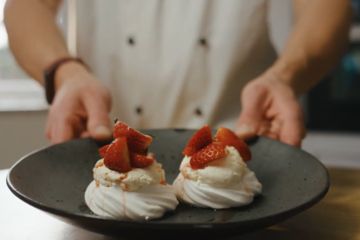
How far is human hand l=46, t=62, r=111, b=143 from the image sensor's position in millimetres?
1145

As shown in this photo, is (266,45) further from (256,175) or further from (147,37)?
(256,175)

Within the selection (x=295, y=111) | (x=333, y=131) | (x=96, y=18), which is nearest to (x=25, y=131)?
(x=96, y=18)

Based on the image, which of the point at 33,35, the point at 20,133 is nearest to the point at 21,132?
the point at 20,133

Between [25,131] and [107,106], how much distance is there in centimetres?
113

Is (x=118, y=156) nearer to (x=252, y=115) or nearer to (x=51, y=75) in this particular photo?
(x=252, y=115)

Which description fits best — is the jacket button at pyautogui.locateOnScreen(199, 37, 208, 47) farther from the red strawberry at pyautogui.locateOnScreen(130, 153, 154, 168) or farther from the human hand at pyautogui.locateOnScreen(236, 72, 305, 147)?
the red strawberry at pyautogui.locateOnScreen(130, 153, 154, 168)

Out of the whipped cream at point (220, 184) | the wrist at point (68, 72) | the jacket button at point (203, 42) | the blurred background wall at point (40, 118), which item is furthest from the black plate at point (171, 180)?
the blurred background wall at point (40, 118)

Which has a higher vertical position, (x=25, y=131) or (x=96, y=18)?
(x=96, y=18)

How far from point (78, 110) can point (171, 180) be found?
0.29 metres

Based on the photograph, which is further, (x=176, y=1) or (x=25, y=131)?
(x=25, y=131)

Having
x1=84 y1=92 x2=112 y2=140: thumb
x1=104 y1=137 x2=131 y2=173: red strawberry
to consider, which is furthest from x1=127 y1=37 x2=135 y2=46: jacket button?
x1=104 y1=137 x2=131 y2=173: red strawberry

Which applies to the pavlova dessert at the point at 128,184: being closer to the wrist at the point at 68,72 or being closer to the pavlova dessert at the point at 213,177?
the pavlova dessert at the point at 213,177

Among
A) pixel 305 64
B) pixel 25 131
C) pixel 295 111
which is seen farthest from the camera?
pixel 25 131

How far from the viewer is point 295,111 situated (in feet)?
3.69
